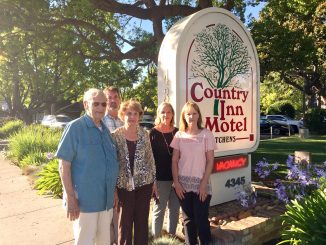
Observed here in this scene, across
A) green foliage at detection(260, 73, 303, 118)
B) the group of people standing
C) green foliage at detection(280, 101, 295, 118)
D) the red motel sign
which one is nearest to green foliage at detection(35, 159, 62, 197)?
the group of people standing

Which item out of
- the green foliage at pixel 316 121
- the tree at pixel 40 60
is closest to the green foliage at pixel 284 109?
the green foliage at pixel 316 121

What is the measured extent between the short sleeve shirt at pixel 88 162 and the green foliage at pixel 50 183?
4.03 metres

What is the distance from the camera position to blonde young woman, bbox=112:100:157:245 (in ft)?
11.8

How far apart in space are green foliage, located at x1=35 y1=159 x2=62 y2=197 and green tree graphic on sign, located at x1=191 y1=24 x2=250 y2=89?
3.51m

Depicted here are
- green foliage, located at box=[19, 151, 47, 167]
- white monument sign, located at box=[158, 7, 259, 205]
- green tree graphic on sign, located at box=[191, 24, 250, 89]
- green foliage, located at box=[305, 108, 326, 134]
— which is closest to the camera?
white monument sign, located at box=[158, 7, 259, 205]

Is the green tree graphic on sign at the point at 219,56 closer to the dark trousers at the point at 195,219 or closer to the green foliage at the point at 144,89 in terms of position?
the dark trousers at the point at 195,219

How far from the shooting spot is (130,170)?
11.8 ft

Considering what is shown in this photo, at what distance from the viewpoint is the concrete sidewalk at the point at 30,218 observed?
476 cm

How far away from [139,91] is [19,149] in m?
12.6

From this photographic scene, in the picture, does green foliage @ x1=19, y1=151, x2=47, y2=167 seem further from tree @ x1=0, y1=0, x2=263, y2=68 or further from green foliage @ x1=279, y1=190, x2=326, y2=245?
green foliage @ x1=279, y1=190, x2=326, y2=245

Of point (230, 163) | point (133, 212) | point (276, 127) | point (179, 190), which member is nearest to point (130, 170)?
point (133, 212)

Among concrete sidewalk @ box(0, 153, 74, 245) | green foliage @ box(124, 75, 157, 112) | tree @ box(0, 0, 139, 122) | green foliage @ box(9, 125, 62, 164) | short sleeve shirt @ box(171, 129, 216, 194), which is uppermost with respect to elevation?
tree @ box(0, 0, 139, 122)

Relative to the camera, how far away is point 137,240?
381 centimetres

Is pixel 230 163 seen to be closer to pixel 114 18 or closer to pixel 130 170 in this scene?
pixel 130 170
